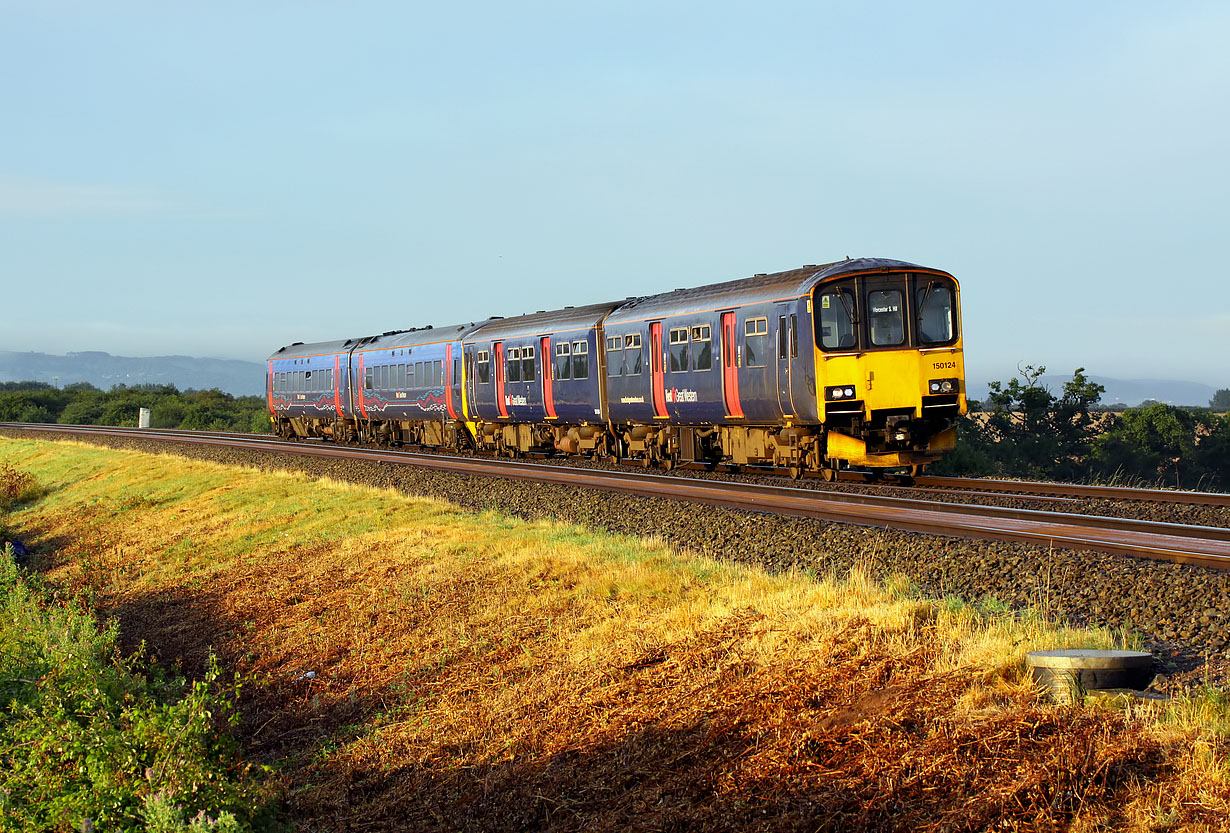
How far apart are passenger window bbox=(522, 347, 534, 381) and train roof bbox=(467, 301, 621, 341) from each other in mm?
441

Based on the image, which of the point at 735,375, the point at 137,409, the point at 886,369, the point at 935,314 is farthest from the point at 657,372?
the point at 137,409

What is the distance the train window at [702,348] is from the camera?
62.2ft

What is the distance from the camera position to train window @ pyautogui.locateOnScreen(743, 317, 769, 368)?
17.4 m

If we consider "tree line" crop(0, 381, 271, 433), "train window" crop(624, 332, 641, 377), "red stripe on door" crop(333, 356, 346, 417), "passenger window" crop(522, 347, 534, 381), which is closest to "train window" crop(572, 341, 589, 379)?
"train window" crop(624, 332, 641, 377)

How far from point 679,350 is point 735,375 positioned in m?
1.98

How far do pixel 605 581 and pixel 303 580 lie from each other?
4.98 m

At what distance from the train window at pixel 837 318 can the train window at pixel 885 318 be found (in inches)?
12.3

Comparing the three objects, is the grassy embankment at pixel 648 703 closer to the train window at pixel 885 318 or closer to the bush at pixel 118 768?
the bush at pixel 118 768

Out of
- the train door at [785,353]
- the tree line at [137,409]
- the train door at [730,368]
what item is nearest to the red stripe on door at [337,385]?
the tree line at [137,409]

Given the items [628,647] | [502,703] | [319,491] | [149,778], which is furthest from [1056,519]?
[319,491]

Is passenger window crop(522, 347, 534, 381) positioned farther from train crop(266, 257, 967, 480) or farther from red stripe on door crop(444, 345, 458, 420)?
red stripe on door crop(444, 345, 458, 420)

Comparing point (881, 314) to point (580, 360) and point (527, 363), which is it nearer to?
point (580, 360)

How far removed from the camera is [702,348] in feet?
63.0

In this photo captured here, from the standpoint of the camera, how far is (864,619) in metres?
7.37
